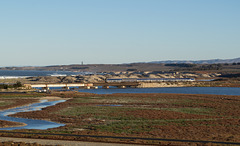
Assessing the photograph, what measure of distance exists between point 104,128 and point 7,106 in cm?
2995

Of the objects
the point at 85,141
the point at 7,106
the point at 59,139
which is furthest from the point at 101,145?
the point at 7,106

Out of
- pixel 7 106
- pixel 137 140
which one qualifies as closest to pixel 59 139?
pixel 137 140

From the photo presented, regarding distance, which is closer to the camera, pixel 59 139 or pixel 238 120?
pixel 59 139

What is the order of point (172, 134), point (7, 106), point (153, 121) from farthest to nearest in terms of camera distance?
point (7, 106) < point (153, 121) < point (172, 134)

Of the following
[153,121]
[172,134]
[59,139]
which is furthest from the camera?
[153,121]

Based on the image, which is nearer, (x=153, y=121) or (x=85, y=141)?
(x=85, y=141)

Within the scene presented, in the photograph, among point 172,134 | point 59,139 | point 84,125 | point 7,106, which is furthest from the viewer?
point 7,106

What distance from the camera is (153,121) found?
44156 mm

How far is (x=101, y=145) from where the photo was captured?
28.7m

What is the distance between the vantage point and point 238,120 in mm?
44500

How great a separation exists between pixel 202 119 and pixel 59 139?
Result: 21.9 metres

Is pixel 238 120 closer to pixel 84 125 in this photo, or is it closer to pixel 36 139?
pixel 84 125

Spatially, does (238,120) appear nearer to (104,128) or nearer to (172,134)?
(172,134)

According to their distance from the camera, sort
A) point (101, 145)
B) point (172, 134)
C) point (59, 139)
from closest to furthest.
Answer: point (101, 145) → point (59, 139) → point (172, 134)
